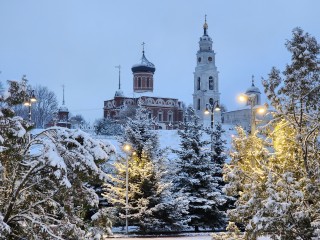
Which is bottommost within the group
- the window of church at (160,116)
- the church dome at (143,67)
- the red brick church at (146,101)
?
the window of church at (160,116)

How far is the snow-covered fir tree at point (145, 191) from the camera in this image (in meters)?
26.8

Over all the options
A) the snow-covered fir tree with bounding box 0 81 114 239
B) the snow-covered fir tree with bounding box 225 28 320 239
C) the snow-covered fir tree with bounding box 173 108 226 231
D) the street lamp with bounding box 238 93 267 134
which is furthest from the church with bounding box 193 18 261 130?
the snow-covered fir tree with bounding box 0 81 114 239

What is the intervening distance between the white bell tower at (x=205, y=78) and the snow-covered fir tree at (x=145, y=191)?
70.7 meters

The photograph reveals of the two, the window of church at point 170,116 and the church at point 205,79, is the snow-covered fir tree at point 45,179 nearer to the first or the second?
the window of church at point 170,116

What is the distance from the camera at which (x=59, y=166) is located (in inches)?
384

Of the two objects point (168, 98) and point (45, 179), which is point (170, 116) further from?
point (45, 179)

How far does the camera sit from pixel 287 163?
13.3 metres

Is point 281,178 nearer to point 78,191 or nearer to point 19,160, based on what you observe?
point 78,191

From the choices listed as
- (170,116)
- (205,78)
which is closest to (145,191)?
(170,116)

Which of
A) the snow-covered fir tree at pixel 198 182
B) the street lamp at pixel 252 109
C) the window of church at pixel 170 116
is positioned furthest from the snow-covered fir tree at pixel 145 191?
the window of church at pixel 170 116

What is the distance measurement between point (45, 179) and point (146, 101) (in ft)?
264

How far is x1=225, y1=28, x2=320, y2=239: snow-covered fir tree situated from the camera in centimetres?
1189

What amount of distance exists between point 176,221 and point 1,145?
18.8 metres

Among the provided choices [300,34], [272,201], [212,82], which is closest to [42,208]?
[272,201]
